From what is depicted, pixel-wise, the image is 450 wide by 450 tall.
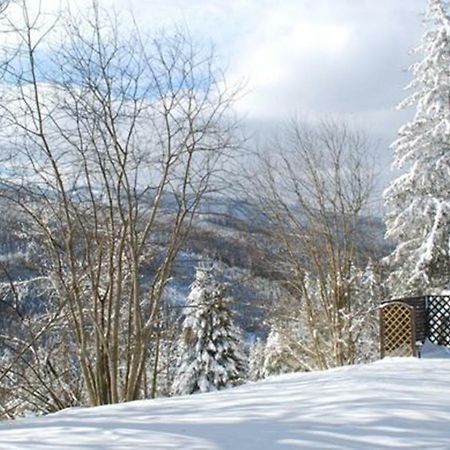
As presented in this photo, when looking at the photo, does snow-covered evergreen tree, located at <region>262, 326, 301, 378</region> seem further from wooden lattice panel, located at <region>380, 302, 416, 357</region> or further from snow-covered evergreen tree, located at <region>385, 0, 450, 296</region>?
wooden lattice panel, located at <region>380, 302, 416, 357</region>

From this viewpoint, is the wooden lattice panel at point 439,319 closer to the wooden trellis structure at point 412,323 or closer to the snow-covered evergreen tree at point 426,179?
the wooden trellis structure at point 412,323

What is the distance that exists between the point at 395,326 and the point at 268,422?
6.25 metres

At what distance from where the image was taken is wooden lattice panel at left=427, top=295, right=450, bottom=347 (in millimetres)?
10547

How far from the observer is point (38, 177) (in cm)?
809

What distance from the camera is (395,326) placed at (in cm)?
973

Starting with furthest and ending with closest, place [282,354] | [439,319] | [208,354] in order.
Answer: [208,354] < [282,354] < [439,319]

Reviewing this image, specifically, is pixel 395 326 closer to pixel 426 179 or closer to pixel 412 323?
pixel 412 323

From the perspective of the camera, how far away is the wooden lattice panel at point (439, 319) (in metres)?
10.5

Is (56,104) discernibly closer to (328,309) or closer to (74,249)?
(74,249)

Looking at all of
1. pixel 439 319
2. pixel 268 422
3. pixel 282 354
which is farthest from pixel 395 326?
pixel 282 354

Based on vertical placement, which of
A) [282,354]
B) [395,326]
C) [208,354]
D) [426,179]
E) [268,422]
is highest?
[426,179]

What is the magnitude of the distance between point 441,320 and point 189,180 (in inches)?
209

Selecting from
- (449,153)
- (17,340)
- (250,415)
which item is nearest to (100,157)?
(17,340)

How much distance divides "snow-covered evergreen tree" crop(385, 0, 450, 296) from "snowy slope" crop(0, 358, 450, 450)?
29.2ft
